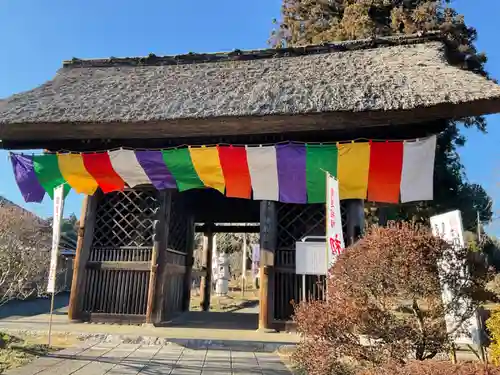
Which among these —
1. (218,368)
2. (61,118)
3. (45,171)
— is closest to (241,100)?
(61,118)

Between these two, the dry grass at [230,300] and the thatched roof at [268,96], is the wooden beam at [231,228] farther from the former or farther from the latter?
the thatched roof at [268,96]

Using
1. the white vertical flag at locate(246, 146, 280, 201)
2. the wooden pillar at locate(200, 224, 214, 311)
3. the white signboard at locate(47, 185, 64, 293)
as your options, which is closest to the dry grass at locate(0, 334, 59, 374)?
the white signboard at locate(47, 185, 64, 293)

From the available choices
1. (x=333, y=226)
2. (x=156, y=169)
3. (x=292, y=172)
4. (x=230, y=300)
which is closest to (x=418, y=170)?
(x=292, y=172)

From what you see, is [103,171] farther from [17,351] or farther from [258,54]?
[258,54]

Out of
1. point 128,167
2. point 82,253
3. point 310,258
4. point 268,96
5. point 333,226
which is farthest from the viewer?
point 82,253

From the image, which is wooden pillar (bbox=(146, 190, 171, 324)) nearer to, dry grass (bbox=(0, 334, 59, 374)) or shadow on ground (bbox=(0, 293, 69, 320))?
dry grass (bbox=(0, 334, 59, 374))

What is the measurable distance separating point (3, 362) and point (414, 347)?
4.75m

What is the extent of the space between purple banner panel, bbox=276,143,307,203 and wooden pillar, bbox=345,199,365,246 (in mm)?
908

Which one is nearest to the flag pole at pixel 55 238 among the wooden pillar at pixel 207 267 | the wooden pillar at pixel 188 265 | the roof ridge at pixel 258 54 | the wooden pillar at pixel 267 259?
the wooden pillar at pixel 267 259

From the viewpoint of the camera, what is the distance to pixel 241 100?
8203 millimetres

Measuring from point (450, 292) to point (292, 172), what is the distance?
4.45 meters

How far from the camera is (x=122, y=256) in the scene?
339 inches

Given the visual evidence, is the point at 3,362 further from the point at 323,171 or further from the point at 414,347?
the point at 323,171

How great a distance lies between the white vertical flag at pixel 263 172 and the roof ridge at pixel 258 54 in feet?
14.5
